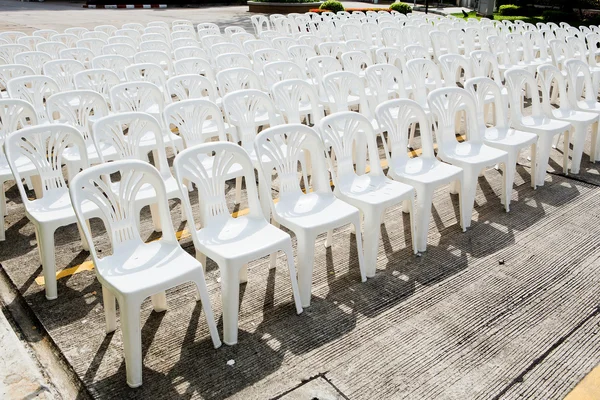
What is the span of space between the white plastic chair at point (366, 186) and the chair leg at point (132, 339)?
1722 millimetres

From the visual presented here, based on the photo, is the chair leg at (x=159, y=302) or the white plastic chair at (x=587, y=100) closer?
the chair leg at (x=159, y=302)

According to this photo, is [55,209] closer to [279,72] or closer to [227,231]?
[227,231]

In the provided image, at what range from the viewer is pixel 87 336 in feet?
10.9

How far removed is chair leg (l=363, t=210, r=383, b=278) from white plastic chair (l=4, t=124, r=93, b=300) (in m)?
1.91

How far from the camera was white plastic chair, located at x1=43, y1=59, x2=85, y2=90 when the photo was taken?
20.6 ft

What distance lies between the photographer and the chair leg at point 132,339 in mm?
2834

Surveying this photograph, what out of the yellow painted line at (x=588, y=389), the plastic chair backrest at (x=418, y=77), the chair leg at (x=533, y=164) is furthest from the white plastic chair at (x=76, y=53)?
the yellow painted line at (x=588, y=389)

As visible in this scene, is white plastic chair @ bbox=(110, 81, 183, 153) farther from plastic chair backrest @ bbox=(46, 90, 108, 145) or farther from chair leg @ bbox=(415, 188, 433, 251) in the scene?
chair leg @ bbox=(415, 188, 433, 251)

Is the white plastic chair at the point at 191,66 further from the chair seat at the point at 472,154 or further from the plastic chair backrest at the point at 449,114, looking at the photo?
the chair seat at the point at 472,154

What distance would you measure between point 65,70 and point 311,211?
13.8 ft

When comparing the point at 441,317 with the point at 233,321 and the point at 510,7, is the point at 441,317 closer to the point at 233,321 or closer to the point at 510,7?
the point at 233,321

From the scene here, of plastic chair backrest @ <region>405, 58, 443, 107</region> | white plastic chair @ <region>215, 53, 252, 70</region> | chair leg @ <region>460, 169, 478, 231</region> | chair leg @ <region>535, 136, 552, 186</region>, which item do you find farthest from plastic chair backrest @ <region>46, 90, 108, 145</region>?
chair leg @ <region>535, 136, 552, 186</region>

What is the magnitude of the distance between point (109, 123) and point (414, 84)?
363 centimetres

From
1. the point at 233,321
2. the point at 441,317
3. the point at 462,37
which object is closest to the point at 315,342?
the point at 233,321
